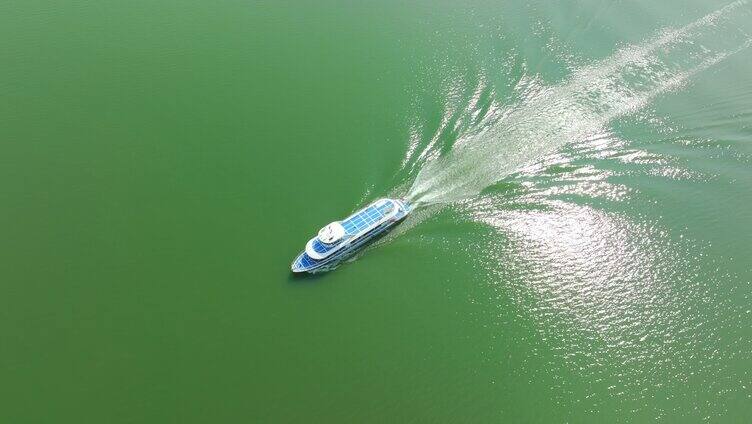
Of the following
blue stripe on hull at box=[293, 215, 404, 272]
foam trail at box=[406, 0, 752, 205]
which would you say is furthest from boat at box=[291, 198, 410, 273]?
foam trail at box=[406, 0, 752, 205]

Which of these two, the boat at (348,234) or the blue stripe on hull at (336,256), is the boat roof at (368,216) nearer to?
the boat at (348,234)

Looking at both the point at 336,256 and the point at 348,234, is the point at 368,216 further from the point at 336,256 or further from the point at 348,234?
the point at 336,256

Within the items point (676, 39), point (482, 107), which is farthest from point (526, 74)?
point (676, 39)

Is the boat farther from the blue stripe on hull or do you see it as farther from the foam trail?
the foam trail

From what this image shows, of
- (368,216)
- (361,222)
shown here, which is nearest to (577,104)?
(368,216)

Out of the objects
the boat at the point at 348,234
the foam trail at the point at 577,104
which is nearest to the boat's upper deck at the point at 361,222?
the boat at the point at 348,234

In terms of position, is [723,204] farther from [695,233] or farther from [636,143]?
[636,143]
